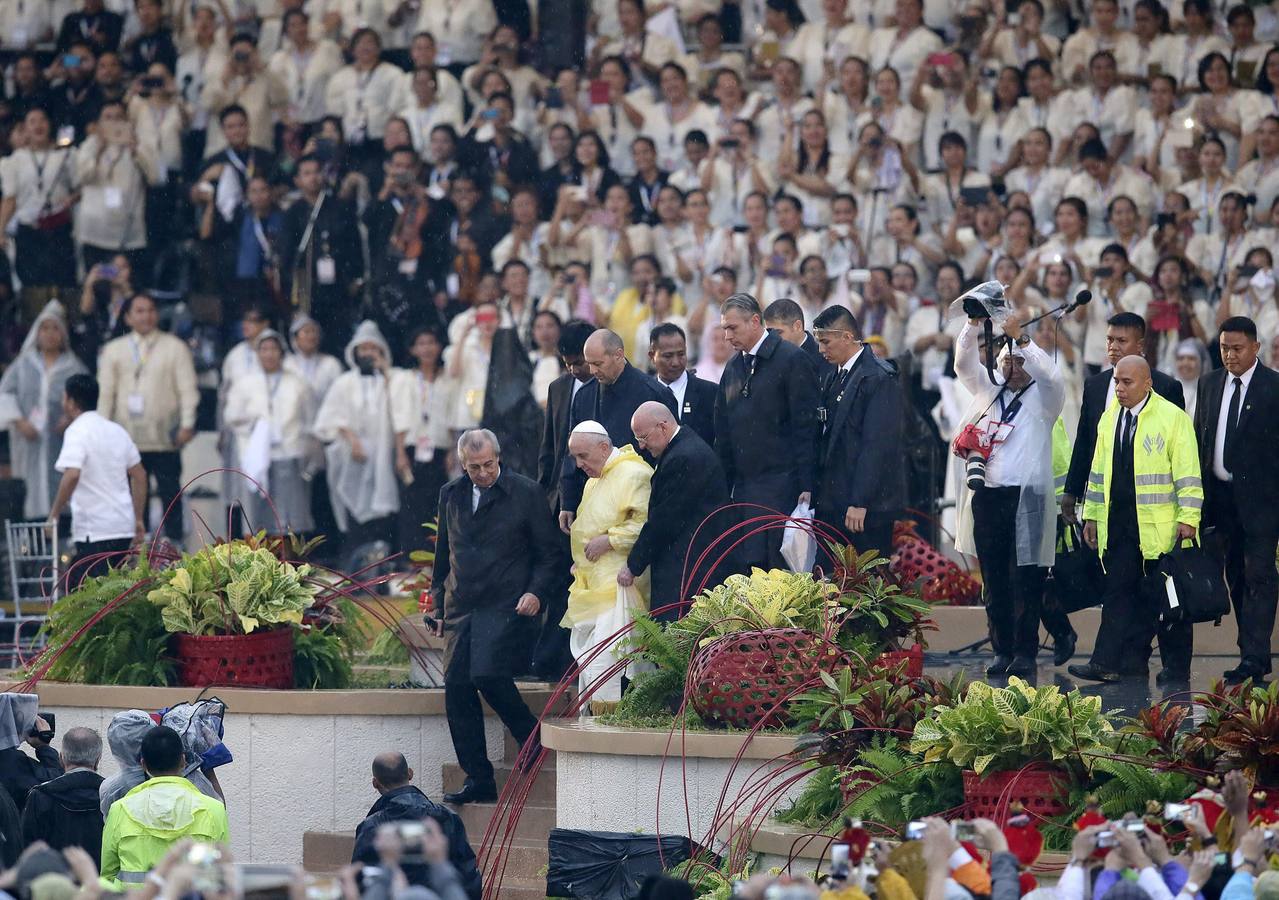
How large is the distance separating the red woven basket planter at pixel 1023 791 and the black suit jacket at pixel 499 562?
10.6 ft

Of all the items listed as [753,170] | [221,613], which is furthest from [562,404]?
[753,170]

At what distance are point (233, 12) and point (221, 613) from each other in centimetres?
1176

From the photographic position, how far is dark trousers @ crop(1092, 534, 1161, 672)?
11695 millimetres

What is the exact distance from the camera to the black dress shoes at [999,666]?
11.9 m

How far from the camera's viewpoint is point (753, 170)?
63.4ft

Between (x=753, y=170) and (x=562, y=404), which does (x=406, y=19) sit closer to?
(x=753, y=170)

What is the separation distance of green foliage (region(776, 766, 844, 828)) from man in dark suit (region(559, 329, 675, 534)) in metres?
2.82

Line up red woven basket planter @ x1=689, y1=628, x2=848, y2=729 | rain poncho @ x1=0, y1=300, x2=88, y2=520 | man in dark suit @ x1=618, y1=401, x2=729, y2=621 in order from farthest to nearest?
1. rain poncho @ x1=0, y1=300, x2=88, y2=520
2. man in dark suit @ x1=618, y1=401, x2=729, y2=621
3. red woven basket planter @ x1=689, y1=628, x2=848, y2=729

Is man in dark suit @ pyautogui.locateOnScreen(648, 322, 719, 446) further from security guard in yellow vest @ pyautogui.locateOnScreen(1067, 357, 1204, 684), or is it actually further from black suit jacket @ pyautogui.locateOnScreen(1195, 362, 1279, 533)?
black suit jacket @ pyautogui.locateOnScreen(1195, 362, 1279, 533)

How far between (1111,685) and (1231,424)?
145 cm

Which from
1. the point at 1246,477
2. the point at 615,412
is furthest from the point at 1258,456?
the point at 615,412

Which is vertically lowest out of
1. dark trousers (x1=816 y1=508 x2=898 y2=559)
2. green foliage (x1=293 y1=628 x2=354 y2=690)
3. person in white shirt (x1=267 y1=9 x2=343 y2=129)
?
green foliage (x1=293 y1=628 x2=354 y2=690)

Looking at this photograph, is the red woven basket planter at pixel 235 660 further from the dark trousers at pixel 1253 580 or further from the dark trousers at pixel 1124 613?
the dark trousers at pixel 1253 580

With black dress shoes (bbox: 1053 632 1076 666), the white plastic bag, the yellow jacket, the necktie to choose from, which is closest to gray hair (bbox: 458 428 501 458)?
the yellow jacket
